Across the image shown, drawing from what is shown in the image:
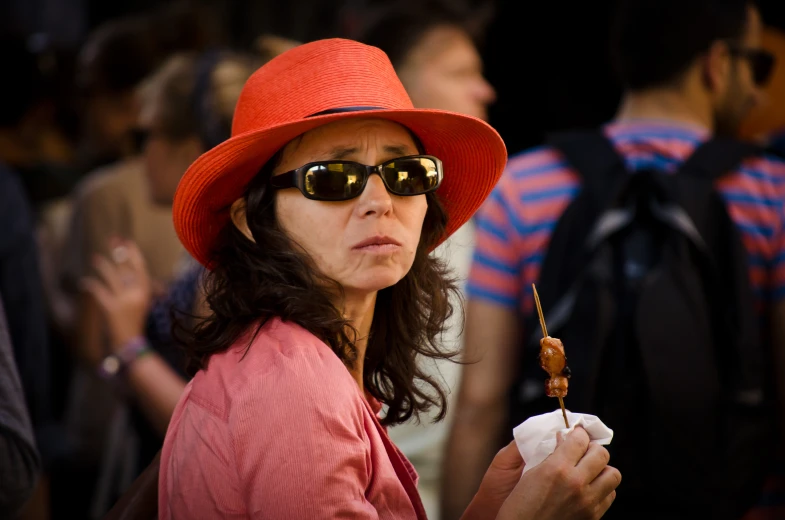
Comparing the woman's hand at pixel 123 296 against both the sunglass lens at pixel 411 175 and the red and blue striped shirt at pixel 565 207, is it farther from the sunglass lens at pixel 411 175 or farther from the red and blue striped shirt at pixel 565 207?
the sunglass lens at pixel 411 175

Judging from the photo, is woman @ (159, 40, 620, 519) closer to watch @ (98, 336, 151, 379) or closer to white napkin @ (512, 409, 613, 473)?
white napkin @ (512, 409, 613, 473)

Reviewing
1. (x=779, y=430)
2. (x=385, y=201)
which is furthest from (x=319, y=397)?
(x=779, y=430)

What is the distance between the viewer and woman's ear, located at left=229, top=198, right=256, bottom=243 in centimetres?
206

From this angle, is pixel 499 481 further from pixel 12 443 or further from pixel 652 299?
pixel 12 443

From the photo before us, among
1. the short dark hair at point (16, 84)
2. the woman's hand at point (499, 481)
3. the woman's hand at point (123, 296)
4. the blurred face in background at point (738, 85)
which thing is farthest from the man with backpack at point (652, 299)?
the short dark hair at point (16, 84)

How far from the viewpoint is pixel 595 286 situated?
2.77 metres

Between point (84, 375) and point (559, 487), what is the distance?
3501mm

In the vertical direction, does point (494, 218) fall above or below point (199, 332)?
below

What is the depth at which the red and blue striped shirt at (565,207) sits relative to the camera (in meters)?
2.85

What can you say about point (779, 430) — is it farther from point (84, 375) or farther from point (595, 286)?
point (84, 375)

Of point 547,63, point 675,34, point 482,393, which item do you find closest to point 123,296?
point 482,393

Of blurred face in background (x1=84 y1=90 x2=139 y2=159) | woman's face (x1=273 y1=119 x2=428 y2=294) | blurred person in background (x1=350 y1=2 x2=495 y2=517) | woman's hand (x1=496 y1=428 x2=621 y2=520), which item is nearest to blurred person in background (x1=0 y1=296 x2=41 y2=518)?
woman's face (x1=273 y1=119 x2=428 y2=294)

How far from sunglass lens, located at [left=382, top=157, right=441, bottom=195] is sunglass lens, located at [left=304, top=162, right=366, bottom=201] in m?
0.08

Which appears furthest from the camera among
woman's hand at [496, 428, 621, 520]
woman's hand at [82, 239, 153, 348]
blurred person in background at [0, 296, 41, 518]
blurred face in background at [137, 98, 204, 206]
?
blurred face in background at [137, 98, 204, 206]
